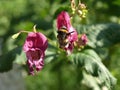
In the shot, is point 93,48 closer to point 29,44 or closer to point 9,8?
point 29,44

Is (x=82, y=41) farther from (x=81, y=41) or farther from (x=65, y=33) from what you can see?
(x=65, y=33)

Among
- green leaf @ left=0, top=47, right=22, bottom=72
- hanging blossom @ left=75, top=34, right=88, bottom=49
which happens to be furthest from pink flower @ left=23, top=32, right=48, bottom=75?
green leaf @ left=0, top=47, right=22, bottom=72

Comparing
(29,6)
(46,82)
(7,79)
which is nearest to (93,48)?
(7,79)

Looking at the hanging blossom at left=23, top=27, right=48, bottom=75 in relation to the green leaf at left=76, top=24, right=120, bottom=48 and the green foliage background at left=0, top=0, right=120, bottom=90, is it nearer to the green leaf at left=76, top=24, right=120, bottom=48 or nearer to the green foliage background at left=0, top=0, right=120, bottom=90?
the green foliage background at left=0, top=0, right=120, bottom=90

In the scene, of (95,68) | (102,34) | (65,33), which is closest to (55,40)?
(102,34)

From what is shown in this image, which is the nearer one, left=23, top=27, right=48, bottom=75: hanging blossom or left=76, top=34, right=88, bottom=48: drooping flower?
left=23, top=27, right=48, bottom=75: hanging blossom

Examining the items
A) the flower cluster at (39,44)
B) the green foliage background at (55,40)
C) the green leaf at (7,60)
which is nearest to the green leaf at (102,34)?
the green foliage background at (55,40)

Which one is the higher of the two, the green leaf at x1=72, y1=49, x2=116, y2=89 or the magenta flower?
the magenta flower
